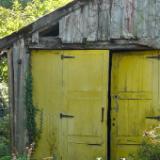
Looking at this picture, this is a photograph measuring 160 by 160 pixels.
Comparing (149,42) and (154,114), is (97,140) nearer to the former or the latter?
(154,114)

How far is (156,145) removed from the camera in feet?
26.9

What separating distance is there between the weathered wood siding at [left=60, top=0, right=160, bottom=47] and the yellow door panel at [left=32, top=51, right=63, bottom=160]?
0.69 m

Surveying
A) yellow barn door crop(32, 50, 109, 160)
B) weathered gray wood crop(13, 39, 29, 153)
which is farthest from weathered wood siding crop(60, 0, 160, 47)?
weathered gray wood crop(13, 39, 29, 153)

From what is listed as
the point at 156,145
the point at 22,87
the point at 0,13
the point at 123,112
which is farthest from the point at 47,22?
the point at 0,13

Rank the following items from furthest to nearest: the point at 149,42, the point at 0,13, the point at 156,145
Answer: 1. the point at 0,13
2. the point at 149,42
3. the point at 156,145

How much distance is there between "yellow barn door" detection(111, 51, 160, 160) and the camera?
1066cm

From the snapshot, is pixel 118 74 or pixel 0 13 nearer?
pixel 118 74

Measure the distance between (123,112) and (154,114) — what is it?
0.64m

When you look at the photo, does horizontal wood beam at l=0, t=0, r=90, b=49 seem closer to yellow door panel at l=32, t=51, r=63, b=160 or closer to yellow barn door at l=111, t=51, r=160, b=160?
yellow door panel at l=32, t=51, r=63, b=160

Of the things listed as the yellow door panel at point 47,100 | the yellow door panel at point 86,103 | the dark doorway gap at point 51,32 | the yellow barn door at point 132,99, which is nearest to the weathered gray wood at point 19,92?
the yellow door panel at point 47,100

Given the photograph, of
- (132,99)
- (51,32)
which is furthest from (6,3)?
(132,99)

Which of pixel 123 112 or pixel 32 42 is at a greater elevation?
pixel 32 42

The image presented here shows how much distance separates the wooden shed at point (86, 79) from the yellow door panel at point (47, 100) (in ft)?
0.07

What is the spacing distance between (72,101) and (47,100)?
51cm
